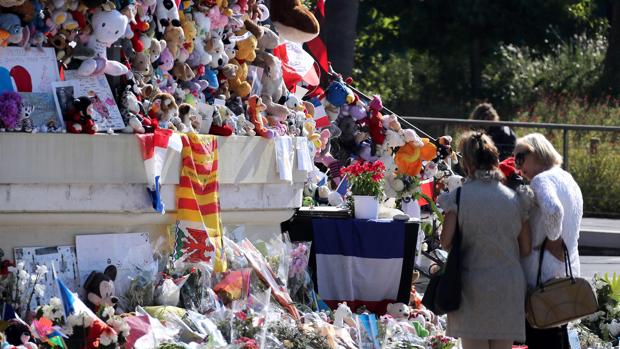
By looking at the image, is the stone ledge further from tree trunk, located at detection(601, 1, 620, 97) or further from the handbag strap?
tree trunk, located at detection(601, 1, 620, 97)

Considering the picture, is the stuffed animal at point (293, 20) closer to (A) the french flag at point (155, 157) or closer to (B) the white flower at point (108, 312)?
(A) the french flag at point (155, 157)

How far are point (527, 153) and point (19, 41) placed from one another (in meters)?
3.14

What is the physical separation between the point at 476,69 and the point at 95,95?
22.5 metres

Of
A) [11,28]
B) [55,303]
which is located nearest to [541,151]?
[55,303]

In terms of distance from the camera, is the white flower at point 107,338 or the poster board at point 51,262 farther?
the poster board at point 51,262

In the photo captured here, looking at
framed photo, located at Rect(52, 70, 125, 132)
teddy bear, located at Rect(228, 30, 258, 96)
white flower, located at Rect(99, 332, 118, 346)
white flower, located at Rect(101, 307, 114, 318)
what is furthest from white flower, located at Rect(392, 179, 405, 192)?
white flower, located at Rect(99, 332, 118, 346)

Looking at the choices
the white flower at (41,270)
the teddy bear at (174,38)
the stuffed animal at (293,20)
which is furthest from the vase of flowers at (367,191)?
the white flower at (41,270)

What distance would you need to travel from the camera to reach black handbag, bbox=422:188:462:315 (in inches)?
284

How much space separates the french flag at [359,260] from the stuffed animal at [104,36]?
2248mm

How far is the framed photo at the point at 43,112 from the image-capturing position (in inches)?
300

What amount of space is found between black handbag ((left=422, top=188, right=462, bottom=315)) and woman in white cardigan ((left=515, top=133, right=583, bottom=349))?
0.47 metres

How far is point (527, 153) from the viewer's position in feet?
25.2

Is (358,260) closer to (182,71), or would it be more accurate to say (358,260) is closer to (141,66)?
(182,71)

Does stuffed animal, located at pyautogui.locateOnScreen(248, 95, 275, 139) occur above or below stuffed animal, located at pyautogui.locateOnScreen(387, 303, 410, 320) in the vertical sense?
above
